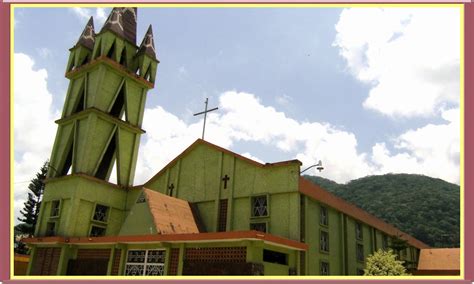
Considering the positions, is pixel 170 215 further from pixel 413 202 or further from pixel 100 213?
pixel 413 202

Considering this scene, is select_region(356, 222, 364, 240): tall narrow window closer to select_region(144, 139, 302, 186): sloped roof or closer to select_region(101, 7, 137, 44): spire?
select_region(144, 139, 302, 186): sloped roof

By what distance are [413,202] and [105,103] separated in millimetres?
72521

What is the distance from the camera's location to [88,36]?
3753 cm

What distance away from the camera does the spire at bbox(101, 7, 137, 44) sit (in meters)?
35.3

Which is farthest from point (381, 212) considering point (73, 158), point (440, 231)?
point (73, 158)

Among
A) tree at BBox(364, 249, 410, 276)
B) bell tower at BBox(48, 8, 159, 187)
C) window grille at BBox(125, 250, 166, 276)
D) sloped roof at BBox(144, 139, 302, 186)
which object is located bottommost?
window grille at BBox(125, 250, 166, 276)

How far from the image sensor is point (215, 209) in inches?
1043

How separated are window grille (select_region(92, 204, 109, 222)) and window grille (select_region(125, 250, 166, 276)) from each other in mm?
7866

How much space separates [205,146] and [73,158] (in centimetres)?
1032

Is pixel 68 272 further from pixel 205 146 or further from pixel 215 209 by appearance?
pixel 205 146

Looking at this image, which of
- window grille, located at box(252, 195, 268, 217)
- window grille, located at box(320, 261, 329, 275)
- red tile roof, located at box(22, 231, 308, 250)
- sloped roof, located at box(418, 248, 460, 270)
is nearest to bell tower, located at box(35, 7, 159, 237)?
red tile roof, located at box(22, 231, 308, 250)

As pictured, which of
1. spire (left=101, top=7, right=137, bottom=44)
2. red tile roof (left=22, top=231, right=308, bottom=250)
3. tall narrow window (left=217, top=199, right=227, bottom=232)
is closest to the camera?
red tile roof (left=22, top=231, right=308, bottom=250)

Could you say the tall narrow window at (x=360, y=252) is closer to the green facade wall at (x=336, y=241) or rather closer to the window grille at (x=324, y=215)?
the green facade wall at (x=336, y=241)

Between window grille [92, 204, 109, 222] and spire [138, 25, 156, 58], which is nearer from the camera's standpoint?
window grille [92, 204, 109, 222]
